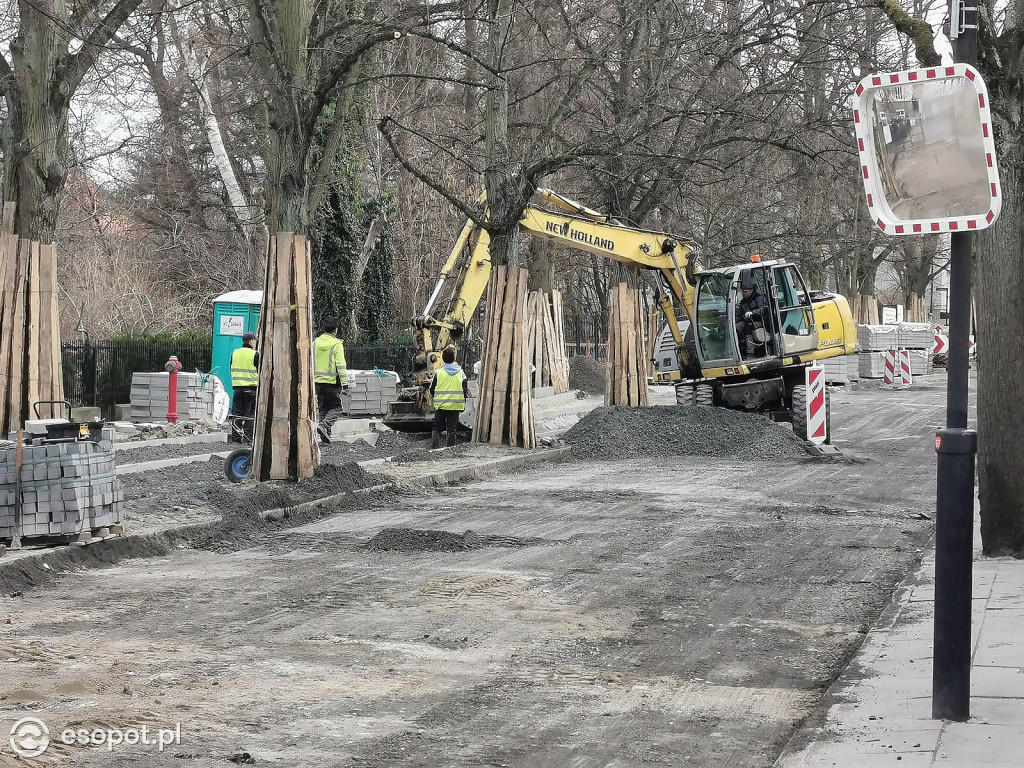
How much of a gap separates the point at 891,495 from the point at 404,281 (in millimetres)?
24613

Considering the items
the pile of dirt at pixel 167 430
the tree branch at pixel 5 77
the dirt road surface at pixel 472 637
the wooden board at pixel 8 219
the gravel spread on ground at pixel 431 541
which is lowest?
the dirt road surface at pixel 472 637

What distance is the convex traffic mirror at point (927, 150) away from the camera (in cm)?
586

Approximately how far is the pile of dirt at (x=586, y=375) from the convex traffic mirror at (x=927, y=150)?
114ft

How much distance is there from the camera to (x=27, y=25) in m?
15.7

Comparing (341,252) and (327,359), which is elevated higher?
(341,252)

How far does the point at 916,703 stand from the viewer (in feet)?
20.9

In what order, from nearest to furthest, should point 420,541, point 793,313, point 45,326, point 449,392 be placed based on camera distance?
point 420,541 < point 45,326 < point 449,392 < point 793,313

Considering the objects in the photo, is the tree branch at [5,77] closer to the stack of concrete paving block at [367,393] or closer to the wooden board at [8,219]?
the wooden board at [8,219]

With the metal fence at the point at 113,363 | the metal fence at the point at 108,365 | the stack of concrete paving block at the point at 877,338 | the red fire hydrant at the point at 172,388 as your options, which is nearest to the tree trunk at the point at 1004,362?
the red fire hydrant at the point at 172,388

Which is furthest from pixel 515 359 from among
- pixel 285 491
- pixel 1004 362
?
pixel 1004 362

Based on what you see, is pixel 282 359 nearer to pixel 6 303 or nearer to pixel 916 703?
pixel 6 303

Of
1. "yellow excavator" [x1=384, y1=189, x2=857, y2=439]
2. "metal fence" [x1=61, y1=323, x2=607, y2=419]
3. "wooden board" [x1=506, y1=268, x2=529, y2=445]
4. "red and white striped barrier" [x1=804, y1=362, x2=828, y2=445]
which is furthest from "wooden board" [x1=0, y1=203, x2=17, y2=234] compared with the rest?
"red and white striped barrier" [x1=804, y1=362, x2=828, y2=445]

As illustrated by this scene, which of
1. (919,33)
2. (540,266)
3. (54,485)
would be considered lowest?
(54,485)

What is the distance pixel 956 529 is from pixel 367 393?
21.7 metres
